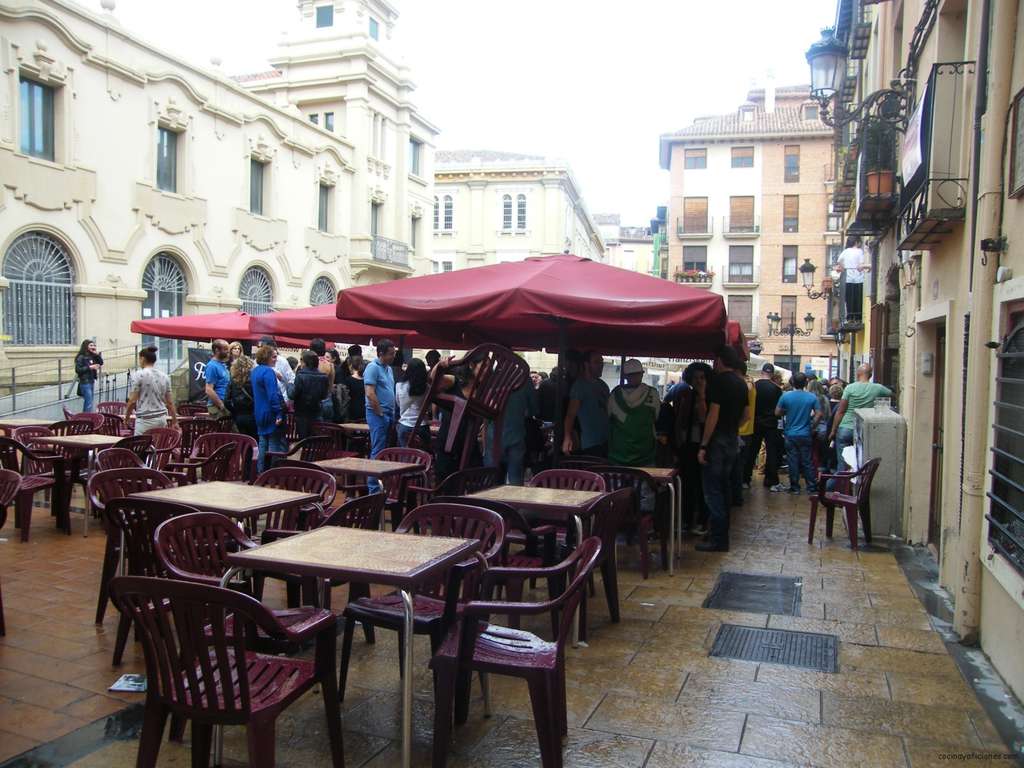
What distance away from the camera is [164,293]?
21578 mm

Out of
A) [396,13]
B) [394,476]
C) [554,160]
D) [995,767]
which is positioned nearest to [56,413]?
[394,476]

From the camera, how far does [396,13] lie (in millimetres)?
32219

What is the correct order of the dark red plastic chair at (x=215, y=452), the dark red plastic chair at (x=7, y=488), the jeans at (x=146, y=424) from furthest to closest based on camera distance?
the jeans at (x=146, y=424) → the dark red plastic chair at (x=215, y=452) → the dark red plastic chair at (x=7, y=488)

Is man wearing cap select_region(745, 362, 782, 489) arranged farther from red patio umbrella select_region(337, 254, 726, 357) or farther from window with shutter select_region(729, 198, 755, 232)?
window with shutter select_region(729, 198, 755, 232)

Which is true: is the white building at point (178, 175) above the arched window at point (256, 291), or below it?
above

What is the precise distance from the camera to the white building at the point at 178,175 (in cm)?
1762

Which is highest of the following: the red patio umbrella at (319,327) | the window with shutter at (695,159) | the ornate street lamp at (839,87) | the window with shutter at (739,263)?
the window with shutter at (695,159)

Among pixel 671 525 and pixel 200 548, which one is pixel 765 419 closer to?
pixel 671 525

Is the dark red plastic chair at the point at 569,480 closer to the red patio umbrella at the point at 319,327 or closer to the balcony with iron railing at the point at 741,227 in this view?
the red patio umbrella at the point at 319,327

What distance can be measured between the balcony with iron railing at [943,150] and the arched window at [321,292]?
22.9 meters

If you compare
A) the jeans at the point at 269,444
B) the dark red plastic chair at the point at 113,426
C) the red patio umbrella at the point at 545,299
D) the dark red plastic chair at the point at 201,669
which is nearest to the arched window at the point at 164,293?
the dark red plastic chair at the point at 113,426

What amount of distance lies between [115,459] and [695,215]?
41.5m

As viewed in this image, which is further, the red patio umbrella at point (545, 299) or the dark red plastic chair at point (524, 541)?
the red patio umbrella at point (545, 299)

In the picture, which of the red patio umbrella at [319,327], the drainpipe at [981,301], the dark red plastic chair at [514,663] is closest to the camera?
the dark red plastic chair at [514,663]
